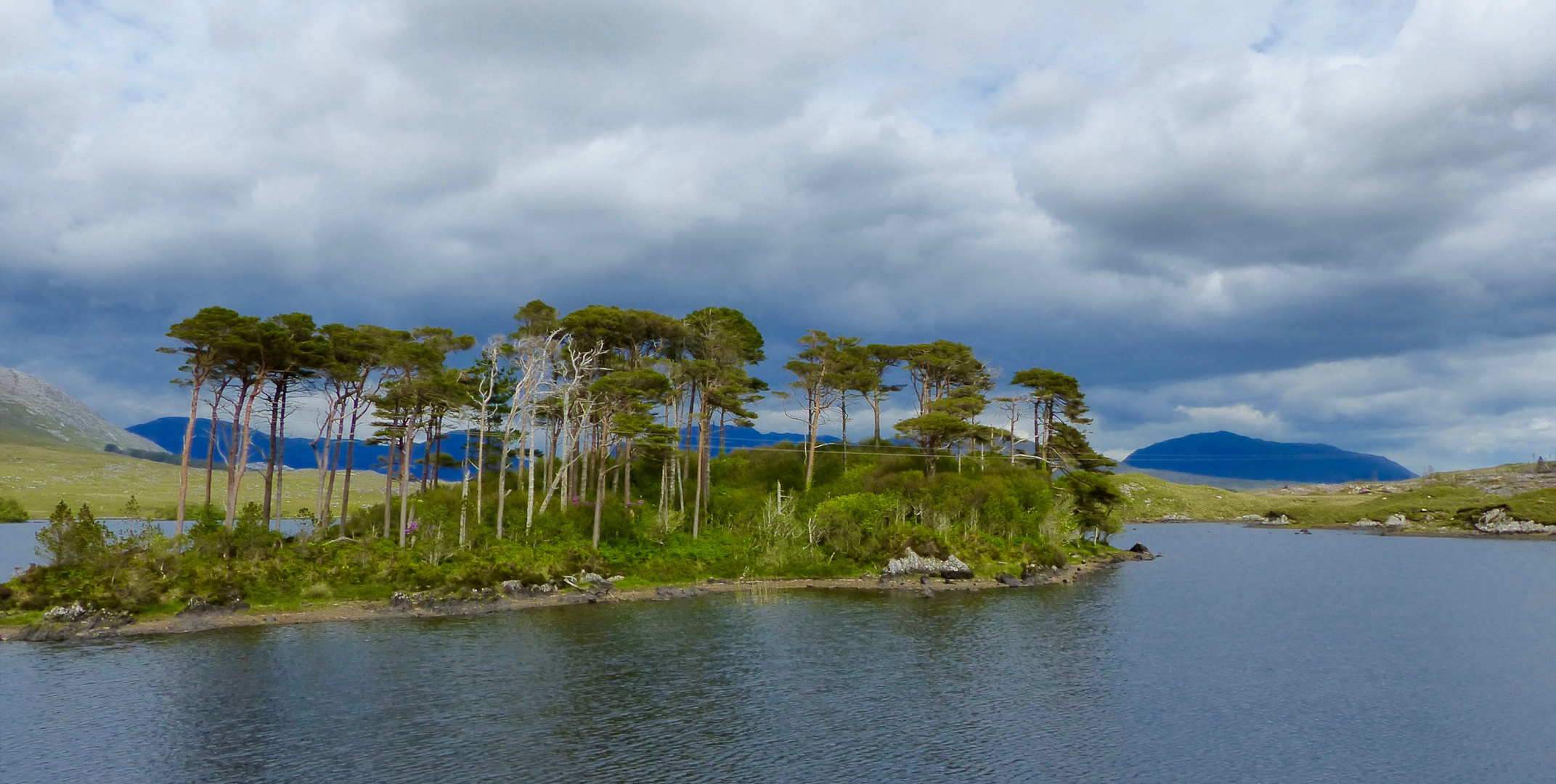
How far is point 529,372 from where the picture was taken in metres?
72.6

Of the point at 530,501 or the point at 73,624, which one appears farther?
the point at 530,501

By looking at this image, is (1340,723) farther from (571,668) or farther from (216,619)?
(216,619)

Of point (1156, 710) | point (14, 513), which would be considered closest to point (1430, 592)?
point (1156, 710)

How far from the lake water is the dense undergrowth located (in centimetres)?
814

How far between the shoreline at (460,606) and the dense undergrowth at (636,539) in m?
1.90

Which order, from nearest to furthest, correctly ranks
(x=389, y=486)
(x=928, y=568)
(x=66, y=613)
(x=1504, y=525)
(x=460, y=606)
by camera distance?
(x=66, y=613) → (x=460, y=606) → (x=389, y=486) → (x=928, y=568) → (x=1504, y=525)

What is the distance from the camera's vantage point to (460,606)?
6203 centimetres

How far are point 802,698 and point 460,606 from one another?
34.1 meters

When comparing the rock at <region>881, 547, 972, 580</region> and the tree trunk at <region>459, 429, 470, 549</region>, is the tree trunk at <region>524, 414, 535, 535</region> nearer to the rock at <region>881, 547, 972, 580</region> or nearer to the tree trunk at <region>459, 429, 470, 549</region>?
the tree trunk at <region>459, 429, 470, 549</region>

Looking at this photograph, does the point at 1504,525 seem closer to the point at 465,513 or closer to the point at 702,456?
the point at 702,456

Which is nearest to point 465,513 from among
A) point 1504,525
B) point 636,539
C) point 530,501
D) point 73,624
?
point 530,501

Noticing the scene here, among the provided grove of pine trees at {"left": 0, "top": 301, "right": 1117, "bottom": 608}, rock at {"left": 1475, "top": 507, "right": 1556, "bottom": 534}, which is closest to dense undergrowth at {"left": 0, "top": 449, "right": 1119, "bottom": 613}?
grove of pine trees at {"left": 0, "top": 301, "right": 1117, "bottom": 608}

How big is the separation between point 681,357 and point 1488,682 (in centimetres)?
7494

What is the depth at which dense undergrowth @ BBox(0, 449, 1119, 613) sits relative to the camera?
5709 cm
